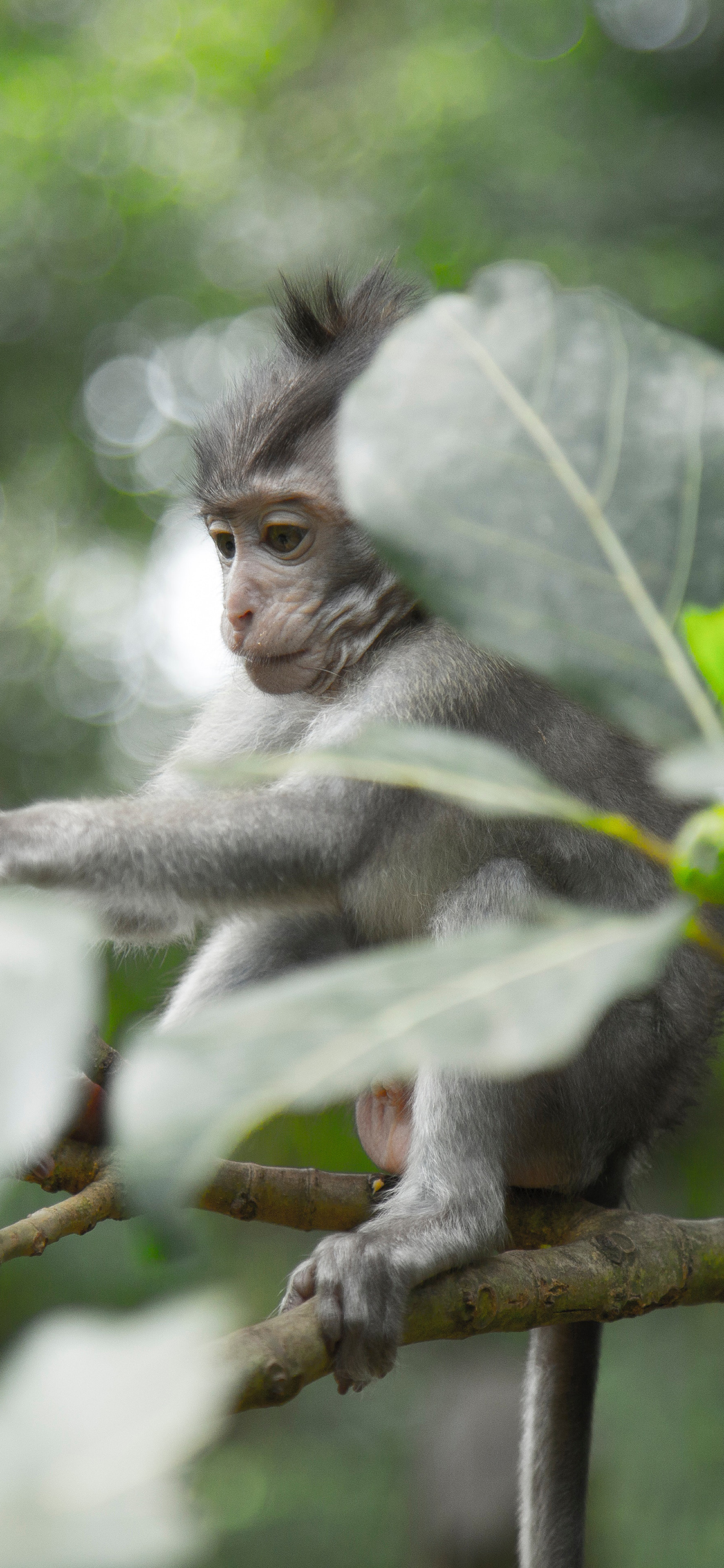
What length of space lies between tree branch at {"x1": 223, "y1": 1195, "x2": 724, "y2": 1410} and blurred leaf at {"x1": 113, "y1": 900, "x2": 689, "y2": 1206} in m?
0.82

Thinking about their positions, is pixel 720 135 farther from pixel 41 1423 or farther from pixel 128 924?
pixel 41 1423

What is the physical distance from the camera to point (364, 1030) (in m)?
0.61

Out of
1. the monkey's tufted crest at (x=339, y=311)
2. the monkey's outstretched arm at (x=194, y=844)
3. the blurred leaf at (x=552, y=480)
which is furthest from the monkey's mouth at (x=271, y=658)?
the blurred leaf at (x=552, y=480)

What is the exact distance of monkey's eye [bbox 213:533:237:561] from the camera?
113 inches

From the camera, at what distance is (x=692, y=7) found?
20.2 ft

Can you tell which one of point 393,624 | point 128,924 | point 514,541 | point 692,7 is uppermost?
point 692,7

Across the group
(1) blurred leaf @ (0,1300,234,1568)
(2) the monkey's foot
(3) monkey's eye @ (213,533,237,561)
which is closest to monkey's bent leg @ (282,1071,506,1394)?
(2) the monkey's foot

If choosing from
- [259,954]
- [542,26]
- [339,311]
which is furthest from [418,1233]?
[542,26]

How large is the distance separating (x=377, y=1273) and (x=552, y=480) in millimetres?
1310

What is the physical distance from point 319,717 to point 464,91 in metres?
5.45

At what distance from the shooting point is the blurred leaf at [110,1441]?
16.9 inches

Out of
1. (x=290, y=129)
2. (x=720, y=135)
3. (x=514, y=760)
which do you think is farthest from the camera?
(x=290, y=129)

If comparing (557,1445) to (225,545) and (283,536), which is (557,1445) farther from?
(225,545)

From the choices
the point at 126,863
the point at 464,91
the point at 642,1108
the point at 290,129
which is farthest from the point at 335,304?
the point at 290,129
